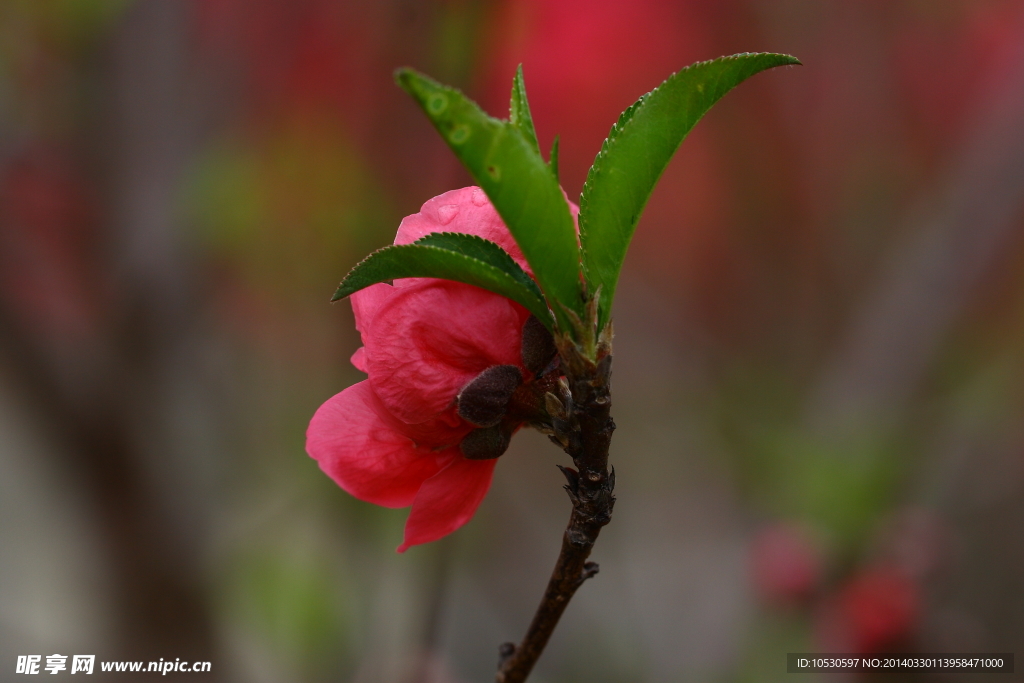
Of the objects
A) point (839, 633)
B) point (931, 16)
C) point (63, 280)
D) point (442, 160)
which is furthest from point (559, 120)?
point (839, 633)

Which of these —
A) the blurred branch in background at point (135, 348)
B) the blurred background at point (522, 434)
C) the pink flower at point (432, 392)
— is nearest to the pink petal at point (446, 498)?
the pink flower at point (432, 392)

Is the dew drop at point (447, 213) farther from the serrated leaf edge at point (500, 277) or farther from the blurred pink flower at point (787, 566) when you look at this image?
the blurred pink flower at point (787, 566)

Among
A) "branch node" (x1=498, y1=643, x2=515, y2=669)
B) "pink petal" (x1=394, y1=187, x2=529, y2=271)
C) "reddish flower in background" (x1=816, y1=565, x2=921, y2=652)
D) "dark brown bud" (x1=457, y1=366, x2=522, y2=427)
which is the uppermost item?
"pink petal" (x1=394, y1=187, x2=529, y2=271)

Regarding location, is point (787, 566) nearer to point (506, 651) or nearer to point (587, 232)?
point (506, 651)

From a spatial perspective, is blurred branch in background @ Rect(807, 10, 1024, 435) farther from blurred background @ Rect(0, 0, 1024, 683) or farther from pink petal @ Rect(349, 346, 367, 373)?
pink petal @ Rect(349, 346, 367, 373)

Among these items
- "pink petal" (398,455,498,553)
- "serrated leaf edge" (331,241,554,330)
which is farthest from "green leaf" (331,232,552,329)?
"pink petal" (398,455,498,553)

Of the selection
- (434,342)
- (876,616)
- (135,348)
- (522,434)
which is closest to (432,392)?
(434,342)

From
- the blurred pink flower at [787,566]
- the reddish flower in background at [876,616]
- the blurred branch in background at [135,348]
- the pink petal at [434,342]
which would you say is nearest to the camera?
the pink petal at [434,342]
